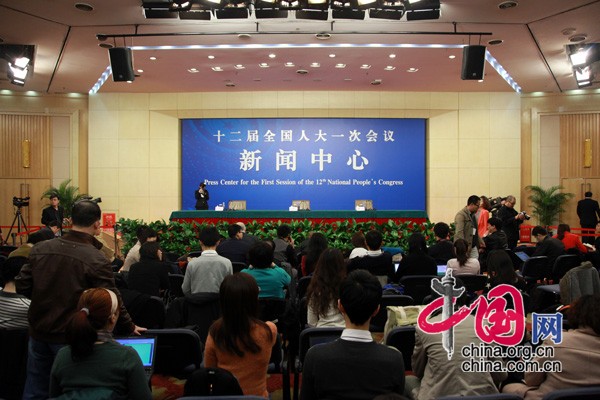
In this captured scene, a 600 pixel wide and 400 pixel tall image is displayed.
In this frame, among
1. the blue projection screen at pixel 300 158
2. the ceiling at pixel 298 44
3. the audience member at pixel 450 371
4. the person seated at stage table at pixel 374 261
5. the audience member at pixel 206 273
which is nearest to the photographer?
the audience member at pixel 450 371

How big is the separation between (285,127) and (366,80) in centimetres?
289

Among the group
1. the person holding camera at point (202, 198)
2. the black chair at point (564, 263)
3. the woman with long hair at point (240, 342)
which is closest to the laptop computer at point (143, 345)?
the woman with long hair at point (240, 342)

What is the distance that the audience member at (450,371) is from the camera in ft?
8.02

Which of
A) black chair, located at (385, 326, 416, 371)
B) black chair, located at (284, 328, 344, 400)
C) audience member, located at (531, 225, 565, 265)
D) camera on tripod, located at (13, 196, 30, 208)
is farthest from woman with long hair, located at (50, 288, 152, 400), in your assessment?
camera on tripod, located at (13, 196, 30, 208)

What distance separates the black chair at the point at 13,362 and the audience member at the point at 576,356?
2671mm

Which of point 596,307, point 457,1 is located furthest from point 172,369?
point 457,1

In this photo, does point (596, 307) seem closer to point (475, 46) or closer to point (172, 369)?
point (172, 369)

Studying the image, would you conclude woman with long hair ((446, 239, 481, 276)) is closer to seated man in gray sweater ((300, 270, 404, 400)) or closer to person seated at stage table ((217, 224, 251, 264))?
person seated at stage table ((217, 224, 251, 264))

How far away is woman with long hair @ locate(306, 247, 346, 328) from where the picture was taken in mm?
3705

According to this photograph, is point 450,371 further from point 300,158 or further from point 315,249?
point 300,158

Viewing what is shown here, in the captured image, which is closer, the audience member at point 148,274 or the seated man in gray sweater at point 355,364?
the seated man in gray sweater at point 355,364

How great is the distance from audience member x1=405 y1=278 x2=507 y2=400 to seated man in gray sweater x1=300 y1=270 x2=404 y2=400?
0.46 m

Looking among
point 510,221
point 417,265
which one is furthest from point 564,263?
point 510,221

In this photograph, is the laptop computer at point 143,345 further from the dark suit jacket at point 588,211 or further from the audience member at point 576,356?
the dark suit jacket at point 588,211
